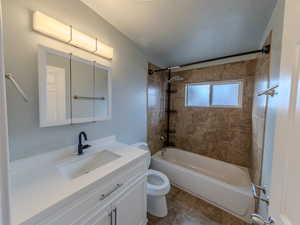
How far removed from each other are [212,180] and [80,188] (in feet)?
5.94

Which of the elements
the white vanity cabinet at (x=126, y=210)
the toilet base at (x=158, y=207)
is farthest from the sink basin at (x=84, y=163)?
the toilet base at (x=158, y=207)

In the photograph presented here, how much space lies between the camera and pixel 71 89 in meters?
1.26

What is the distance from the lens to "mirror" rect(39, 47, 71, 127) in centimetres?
105

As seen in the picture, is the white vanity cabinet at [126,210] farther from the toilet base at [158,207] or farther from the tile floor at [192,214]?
the tile floor at [192,214]

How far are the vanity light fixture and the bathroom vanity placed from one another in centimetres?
102

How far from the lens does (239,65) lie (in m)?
2.24

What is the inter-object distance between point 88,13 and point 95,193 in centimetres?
171

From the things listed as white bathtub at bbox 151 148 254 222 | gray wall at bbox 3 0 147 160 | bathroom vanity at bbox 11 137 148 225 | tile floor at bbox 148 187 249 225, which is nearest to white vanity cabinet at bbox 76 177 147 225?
bathroom vanity at bbox 11 137 148 225

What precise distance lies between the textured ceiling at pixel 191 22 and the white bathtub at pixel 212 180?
1992 millimetres

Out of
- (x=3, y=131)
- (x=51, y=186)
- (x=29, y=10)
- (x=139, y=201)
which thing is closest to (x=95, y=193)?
(x=51, y=186)

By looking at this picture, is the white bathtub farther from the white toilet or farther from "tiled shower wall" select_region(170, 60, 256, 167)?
the white toilet

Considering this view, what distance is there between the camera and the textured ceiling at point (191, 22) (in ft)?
4.07

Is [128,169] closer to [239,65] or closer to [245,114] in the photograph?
[245,114]

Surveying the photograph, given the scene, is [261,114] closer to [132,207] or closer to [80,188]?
[132,207]
